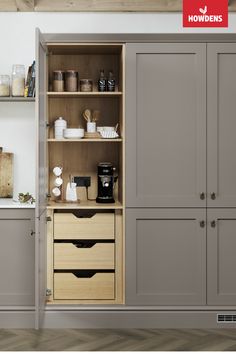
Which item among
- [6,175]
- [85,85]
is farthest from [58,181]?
[85,85]

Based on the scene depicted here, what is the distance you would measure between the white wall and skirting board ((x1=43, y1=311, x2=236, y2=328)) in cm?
107

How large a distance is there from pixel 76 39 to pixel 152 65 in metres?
0.56

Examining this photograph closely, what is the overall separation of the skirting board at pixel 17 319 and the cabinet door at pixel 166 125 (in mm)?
1074

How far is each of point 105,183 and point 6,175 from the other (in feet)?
2.69

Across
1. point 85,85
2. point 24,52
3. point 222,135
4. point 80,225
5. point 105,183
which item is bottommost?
point 80,225

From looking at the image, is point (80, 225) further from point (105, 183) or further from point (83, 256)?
point (105, 183)

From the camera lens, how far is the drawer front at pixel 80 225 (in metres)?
4.30

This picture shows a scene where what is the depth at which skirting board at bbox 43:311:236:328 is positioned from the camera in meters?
4.26

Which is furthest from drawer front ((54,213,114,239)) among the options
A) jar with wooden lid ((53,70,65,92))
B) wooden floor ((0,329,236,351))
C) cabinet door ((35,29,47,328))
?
jar with wooden lid ((53,70,65,92))

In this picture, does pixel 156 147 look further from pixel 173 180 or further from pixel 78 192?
pixel 78 192

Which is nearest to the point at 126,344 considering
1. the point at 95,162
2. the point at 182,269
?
the point at 182,269

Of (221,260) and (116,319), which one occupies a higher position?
(221,260)

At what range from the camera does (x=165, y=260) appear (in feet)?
14.0

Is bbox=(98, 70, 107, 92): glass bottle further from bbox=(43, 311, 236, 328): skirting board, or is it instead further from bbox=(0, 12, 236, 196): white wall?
bbox=(43, 311, 236, 328): skirting board
